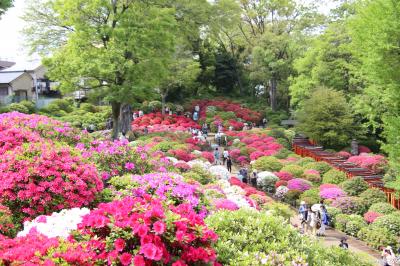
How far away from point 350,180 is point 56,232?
1689 cm

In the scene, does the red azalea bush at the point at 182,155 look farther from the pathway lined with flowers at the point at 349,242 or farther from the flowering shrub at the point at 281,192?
the pathway lined with flowers at the point at 349,242

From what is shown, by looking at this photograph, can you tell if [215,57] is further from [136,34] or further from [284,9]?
[136,34]

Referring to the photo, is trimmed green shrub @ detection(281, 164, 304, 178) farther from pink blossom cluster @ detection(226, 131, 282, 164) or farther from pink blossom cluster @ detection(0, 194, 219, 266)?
pink blossom cluster @ detection(0, 194, 219, 266)

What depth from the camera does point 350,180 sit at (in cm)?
2077

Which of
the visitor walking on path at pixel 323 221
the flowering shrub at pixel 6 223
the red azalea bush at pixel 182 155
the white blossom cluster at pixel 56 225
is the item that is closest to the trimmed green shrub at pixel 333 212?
the visitor walking on path at pixel 323 221

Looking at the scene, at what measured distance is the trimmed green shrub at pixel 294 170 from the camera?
23203mm

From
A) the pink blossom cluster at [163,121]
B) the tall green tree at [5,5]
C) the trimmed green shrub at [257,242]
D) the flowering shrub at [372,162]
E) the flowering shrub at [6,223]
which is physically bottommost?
the flowering shrub at [372,162]

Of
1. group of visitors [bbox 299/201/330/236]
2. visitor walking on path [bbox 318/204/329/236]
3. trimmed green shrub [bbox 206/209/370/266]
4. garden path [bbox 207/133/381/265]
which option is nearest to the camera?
trimmed green shrub [bbox 206/209/370/266]

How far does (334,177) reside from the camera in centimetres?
2219

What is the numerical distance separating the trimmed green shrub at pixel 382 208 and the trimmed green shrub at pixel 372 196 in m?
0.81

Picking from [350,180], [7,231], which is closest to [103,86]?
[350,180]

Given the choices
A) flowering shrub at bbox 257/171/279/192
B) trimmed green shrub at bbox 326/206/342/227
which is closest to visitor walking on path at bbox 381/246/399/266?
trimmed green shrub at bbox 326/206/342/227

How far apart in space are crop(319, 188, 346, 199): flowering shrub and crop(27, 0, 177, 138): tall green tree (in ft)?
40.5

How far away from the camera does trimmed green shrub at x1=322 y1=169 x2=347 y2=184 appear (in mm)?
22141
